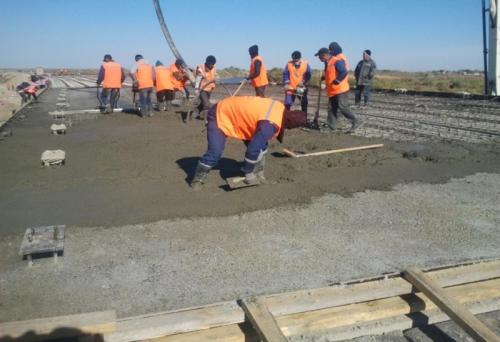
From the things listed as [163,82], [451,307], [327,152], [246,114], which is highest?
[163,82]

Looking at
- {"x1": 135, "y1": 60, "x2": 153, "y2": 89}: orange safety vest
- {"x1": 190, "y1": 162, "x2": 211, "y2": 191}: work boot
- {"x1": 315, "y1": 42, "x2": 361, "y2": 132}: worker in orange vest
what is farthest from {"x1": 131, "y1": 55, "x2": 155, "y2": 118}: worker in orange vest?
{"x1": 190, "y1": 162, "x2": 211, "y2": 191}: work boot

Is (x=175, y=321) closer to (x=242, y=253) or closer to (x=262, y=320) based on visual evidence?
(x=262, y=320)

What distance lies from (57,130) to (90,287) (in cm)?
733

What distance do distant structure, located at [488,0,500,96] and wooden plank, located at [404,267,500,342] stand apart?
45.7ft

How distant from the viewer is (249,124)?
16.3 feet

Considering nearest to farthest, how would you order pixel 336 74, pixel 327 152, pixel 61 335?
pixel 61 335, pixel 327 152, pixel 336 74

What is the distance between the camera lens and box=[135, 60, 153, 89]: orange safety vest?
1151cm

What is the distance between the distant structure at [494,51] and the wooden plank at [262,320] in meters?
14.8

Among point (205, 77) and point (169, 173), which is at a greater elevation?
point (205, 77)

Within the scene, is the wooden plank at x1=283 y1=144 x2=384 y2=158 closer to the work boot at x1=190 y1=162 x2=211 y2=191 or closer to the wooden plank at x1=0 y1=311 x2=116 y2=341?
→ the work boot at x1=190 y1=162 x2=211 y2=191

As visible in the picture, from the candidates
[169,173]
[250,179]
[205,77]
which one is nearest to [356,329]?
[250,179]

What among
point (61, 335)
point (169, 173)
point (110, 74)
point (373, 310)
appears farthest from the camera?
point (110, 74)

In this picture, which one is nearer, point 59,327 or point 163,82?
point 59,327

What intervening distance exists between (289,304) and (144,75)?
9982mm
